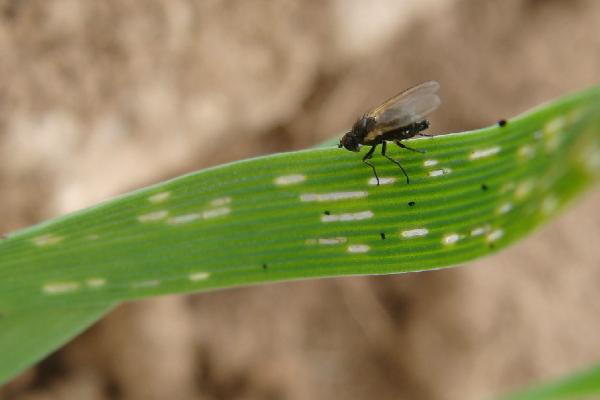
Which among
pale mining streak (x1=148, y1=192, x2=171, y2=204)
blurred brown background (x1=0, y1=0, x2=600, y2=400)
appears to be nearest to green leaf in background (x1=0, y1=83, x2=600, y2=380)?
pale mining streak (x1=148, y1=192, x2=171, y2=204)

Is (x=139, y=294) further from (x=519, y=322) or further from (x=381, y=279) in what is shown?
(x=519, y=322)

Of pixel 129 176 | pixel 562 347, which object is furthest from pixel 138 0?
pixel 562 347

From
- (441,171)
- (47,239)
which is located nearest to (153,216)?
(47,239)

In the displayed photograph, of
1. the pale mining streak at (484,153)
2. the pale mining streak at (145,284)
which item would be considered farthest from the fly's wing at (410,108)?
the pale mining streak at (145,284)

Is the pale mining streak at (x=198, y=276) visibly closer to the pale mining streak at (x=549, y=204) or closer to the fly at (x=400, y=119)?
the fly at (x=400, y=119)

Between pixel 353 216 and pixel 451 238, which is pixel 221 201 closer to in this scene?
pixel 353 216
